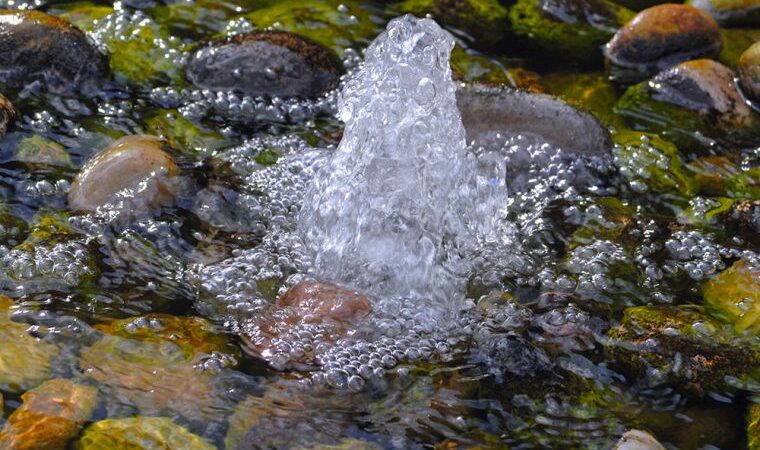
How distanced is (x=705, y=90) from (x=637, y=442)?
2.97 metres

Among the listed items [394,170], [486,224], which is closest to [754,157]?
[486,224]

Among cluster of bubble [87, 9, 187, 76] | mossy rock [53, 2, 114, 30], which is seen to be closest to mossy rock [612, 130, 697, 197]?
cluster of bubble [87, 9, 187, 76]

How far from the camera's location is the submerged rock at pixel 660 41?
226 inches

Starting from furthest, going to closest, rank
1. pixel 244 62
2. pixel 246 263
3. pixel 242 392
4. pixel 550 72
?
pixel 550 72, pixel 244 62, pixel 246 263, pixel 242 392

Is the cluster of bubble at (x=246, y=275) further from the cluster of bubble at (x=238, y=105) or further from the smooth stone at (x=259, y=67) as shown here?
the smooth stone at (x=259, y=67)

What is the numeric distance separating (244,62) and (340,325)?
215 centimetres

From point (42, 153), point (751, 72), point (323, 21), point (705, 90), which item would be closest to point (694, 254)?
point (705, 90)

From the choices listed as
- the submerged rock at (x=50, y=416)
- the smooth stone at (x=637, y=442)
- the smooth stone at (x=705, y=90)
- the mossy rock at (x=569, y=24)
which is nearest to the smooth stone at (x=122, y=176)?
the submerged rock at (x=50, y=416)

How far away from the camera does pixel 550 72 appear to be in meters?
5.75

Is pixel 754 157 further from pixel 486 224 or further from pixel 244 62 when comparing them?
pixel 244 62

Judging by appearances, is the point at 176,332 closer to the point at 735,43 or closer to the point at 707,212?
the point at 707,212

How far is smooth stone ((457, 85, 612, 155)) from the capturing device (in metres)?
4.79

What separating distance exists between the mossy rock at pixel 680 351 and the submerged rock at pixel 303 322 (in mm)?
1008

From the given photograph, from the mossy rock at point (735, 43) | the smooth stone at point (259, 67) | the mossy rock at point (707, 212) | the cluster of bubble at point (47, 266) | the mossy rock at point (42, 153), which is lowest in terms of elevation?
the mossy rock at point (707, 212)
